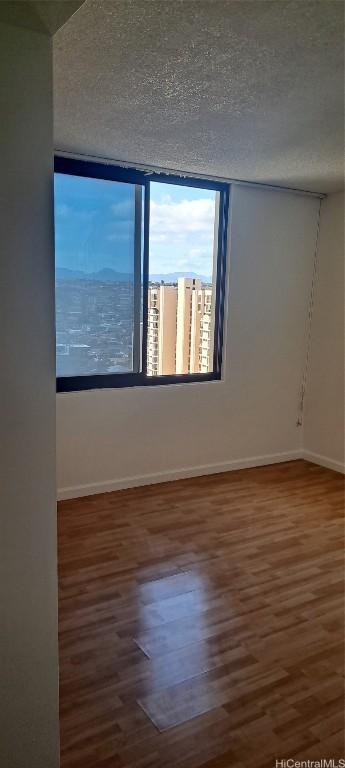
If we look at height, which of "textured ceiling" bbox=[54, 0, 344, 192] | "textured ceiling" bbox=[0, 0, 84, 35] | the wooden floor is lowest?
the wooden floor

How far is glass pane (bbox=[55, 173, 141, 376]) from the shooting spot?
3.53 m

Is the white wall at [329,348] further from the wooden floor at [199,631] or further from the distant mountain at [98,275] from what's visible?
the distant mountain at [98,275]

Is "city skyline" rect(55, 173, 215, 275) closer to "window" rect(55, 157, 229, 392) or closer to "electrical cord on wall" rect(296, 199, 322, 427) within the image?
"window" rect(55, 157, 229, 392)

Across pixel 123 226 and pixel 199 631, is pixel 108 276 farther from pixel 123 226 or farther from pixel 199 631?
pixel 199 631

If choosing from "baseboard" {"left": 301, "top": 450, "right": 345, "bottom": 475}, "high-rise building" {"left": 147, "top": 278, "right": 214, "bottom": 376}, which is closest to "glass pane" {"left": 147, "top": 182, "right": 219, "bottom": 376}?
"high-rise building" {"left": 147, "top": 278, "right": 214, "bottom": 376}

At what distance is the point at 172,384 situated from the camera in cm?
410

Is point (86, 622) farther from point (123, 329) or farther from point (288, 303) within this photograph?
point (288, 303)

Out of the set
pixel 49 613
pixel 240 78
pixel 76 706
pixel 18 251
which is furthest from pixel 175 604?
pixel 240 78

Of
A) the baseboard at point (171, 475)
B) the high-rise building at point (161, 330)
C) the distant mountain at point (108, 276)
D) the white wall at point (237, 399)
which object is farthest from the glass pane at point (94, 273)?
the baseboard at point (171, 475)

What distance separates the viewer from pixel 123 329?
3861 millimetres

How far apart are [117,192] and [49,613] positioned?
3160 millimetres

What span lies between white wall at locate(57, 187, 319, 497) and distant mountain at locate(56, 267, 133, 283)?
866 mm

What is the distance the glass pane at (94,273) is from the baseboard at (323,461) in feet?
7.37

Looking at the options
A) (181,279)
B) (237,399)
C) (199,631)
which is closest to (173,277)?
(181,279)
